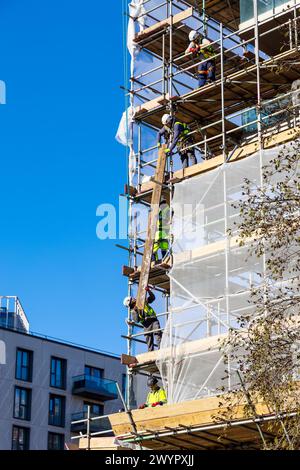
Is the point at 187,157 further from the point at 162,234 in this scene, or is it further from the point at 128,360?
the point at 128,360

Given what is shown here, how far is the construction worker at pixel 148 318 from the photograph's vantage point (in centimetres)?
2533

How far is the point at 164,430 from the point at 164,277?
5.21 meters

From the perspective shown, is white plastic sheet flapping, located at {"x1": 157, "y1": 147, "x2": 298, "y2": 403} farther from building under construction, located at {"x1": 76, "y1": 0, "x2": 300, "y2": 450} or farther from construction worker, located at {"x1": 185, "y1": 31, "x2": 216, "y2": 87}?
construction worker, located at {"x1": 185, "y1": 31, "x2": 216, "y2": 87}

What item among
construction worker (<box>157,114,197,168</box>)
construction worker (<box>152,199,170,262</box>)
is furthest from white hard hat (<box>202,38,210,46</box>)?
construction worker (<box>152,199,170,262</box>)

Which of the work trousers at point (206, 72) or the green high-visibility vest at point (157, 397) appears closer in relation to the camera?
Answer: the green high-visibility vest at point (157, 397)

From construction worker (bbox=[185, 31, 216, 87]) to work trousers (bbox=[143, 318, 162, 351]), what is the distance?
6022 millimetres

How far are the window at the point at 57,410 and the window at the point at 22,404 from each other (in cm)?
180

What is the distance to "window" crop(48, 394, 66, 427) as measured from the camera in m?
61.5

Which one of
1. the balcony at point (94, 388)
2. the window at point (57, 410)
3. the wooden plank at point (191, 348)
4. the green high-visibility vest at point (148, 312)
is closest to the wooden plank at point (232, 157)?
the green high-visibility vest at point (148, 312)

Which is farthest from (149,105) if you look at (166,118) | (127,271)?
(127,271)

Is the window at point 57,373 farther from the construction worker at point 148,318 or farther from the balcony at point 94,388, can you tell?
the construction worker at point 148,318

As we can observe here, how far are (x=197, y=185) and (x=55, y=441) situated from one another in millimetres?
38848
